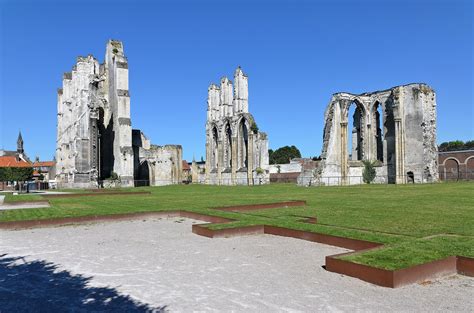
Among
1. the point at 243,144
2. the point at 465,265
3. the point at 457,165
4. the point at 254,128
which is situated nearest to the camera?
the point at 465,265

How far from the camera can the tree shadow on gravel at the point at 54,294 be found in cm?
450

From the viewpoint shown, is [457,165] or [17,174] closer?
[17,174]

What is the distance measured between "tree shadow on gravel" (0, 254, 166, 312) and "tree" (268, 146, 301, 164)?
→ 92.1 m

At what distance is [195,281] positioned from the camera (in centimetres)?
555

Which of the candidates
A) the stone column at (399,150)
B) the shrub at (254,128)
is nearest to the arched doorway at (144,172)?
the shrub at (254,128)

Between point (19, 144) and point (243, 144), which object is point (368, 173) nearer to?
point (243, 144)

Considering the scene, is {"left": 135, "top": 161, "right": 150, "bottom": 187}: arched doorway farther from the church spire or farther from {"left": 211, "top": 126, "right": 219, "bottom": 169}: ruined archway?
the church spire

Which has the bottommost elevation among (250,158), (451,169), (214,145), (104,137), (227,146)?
(451,169)

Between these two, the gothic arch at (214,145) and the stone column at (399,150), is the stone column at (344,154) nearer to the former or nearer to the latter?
the stone column at (399,150)

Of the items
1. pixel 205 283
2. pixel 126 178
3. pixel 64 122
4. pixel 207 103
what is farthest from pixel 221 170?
pixel 205 283

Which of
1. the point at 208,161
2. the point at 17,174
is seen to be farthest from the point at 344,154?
the point at 17,174

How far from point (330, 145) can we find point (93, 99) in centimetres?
2226

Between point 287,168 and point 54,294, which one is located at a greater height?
point 287,168

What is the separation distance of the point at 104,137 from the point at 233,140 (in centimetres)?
1446
